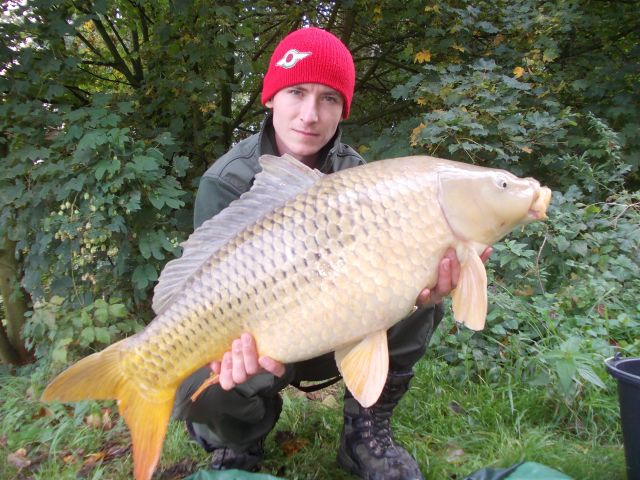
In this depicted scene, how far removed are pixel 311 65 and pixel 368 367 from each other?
2.81 ft

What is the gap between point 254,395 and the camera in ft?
4.52

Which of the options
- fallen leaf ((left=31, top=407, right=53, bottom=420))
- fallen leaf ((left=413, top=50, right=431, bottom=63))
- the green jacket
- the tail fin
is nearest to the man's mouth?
the green jacket

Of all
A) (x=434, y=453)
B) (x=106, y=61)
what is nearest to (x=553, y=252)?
(x=434, y=453)

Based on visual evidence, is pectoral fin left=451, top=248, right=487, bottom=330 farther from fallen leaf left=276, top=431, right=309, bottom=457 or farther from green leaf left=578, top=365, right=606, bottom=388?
fallen leaf left=276, top=431, right=309, bottom=457

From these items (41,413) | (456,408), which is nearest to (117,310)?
(41,413)

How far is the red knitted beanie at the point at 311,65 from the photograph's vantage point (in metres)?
1.46

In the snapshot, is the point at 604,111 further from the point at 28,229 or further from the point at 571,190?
the point at 28,229

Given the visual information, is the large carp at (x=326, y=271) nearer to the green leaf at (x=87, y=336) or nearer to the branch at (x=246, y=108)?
the green leaf at (x=87, y=336)

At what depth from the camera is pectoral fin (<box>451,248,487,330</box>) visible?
1052 millimetres

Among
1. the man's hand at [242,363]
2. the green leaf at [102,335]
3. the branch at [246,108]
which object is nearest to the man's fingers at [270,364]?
the man's hand at [242,363]

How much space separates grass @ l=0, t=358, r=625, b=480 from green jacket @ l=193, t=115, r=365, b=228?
76 cm

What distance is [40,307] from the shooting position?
2.32 m

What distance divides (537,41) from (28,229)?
2.81 m

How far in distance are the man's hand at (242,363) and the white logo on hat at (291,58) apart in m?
0.81
